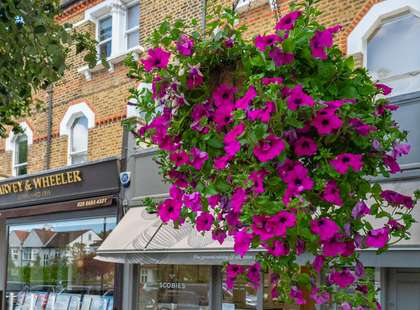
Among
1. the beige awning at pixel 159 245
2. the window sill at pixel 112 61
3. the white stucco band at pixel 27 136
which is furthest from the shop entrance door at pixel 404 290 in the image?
the white stucco band at pixel 27 136

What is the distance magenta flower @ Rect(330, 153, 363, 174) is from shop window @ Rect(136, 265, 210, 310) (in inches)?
258

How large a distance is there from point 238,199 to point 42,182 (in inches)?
402

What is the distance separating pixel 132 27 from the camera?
1201cm

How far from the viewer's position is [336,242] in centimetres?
311

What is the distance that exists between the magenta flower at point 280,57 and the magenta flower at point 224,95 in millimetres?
365

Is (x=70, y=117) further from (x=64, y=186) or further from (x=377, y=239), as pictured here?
(x=377, y=239)

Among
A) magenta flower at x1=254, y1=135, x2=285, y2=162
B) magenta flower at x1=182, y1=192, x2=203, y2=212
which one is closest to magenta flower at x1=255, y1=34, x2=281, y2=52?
magenta flower at x1=254, y1=135, x2=285, y2=162

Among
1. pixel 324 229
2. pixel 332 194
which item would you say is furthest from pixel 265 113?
pixel 324 229

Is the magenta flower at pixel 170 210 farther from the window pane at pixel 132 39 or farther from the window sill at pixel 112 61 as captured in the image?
the window pane at pixel 132 39

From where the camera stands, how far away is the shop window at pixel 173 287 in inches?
372

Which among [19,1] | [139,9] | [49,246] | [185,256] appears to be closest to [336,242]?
[19,1]

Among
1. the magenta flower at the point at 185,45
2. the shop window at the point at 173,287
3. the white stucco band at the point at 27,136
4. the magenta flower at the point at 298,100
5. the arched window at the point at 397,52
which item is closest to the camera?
the magenta flower at the point at 298,100

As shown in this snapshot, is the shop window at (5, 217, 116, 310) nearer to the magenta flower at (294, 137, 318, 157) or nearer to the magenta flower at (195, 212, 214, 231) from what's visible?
the magenta flower at (195, 212, 214, 231)

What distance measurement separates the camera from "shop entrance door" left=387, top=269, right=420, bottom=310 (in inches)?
266
